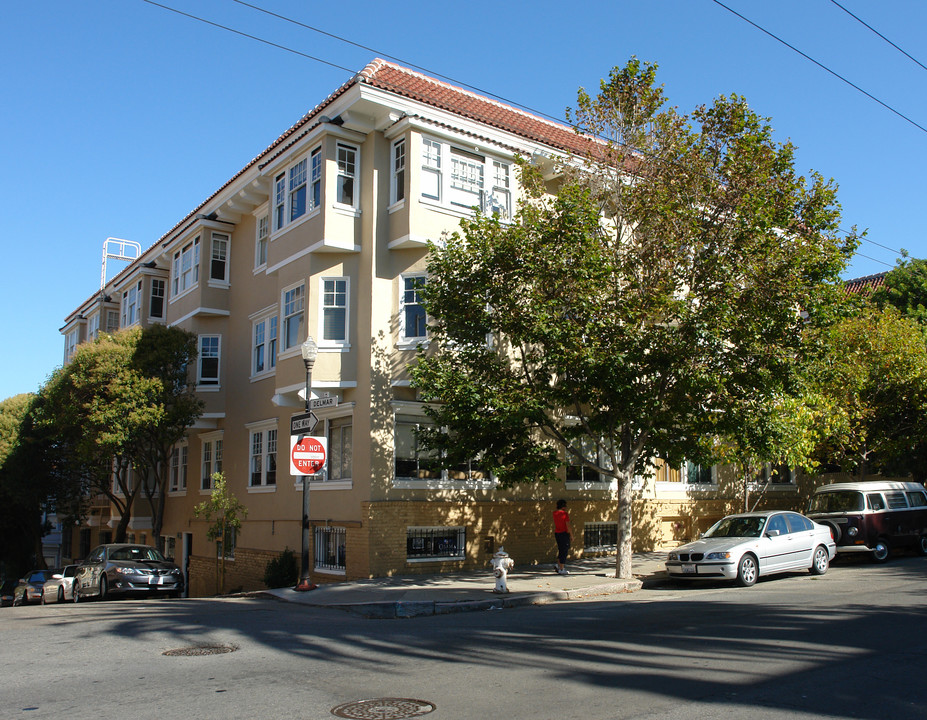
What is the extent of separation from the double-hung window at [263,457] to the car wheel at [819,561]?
1403 cm

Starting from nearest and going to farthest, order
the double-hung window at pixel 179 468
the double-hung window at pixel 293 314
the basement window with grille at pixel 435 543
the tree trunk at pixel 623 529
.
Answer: the tree trunk at pixel 623 529 < the basement window with grille at pixel 435 543 < the double-hung window at pixel 293 314 < the double-hung window at pixel 179 468

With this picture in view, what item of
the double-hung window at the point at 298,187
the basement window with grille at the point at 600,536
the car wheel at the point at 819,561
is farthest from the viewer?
the basement window with grille at the point at 600,536

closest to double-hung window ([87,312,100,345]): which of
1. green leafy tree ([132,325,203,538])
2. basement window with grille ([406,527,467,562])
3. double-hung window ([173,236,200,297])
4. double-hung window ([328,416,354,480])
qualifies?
double-hung window ([173,236,200,297])

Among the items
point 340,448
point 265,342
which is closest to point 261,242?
point 265,342

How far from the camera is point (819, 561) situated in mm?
17016

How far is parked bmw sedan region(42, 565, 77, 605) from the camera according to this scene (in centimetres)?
2134

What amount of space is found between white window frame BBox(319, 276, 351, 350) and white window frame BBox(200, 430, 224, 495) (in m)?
8.43

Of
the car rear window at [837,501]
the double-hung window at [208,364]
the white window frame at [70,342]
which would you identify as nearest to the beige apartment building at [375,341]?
the double-hung window at [208,364]

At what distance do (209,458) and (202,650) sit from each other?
59.1 feet

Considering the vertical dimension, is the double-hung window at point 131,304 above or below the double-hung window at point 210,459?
above

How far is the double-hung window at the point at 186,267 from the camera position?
86.7ft

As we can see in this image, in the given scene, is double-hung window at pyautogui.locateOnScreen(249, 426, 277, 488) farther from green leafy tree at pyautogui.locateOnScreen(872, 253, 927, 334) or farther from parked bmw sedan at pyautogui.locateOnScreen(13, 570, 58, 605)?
green leafy tree at pyautogui.locateOnScreen(872, 253, 927, 334)

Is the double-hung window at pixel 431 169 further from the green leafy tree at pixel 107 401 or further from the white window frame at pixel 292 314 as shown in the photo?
the green leafy tree at pixel 107 401

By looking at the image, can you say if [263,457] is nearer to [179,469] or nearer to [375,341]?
[375,341]
